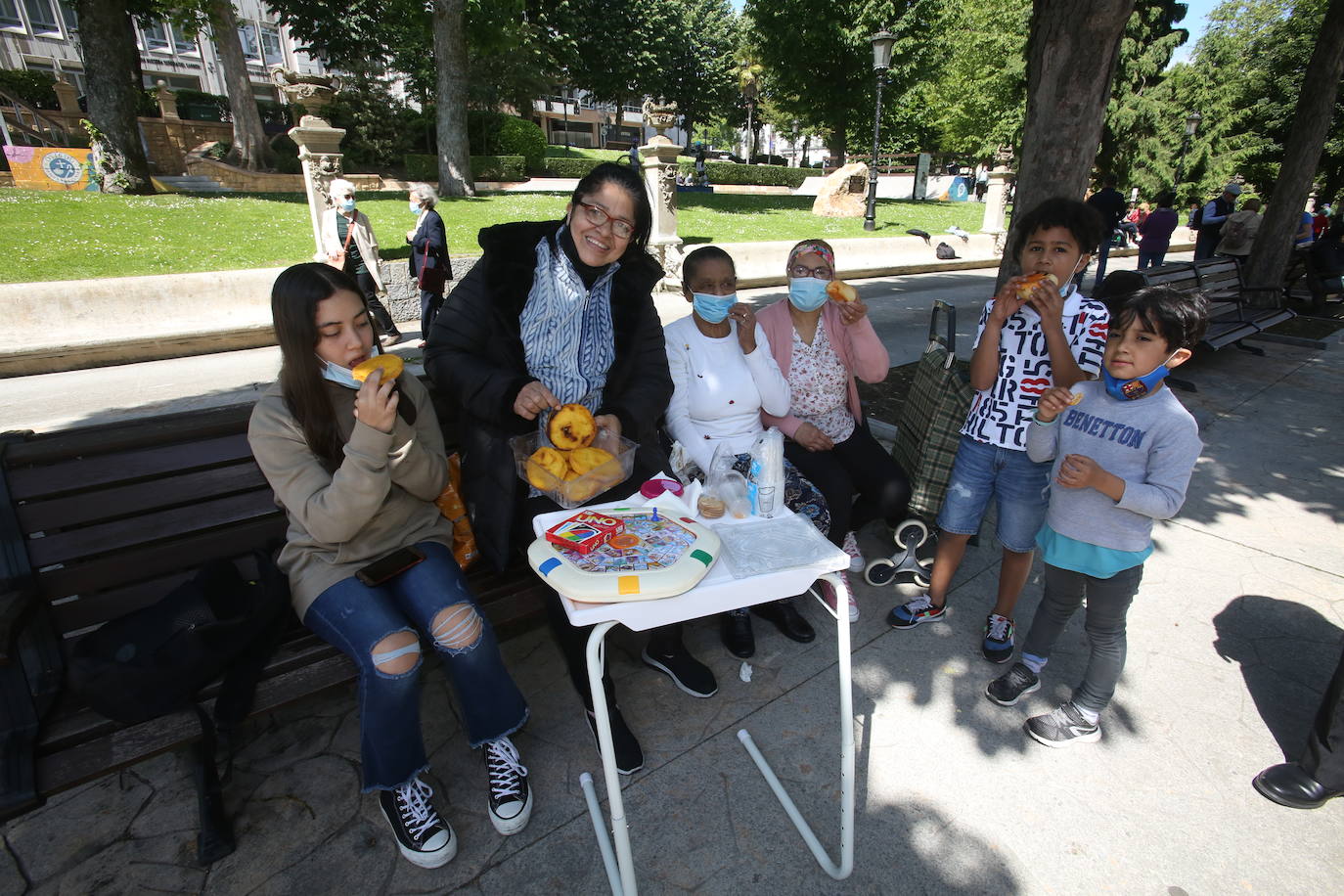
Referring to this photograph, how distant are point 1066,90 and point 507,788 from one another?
4801 millimetres

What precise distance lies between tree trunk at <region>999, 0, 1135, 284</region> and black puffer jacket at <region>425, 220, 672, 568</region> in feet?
8.07

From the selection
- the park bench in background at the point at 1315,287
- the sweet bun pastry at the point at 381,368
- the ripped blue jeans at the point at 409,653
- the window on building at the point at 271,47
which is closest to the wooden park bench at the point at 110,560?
the ripped blue jeans at the point at 409,653

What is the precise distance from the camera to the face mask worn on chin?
1.95m

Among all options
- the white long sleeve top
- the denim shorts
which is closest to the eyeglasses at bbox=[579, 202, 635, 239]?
the white long sleeve top

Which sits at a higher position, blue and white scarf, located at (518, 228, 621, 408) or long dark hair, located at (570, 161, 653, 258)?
long dark hair, located at (570, 161, 653, 258)

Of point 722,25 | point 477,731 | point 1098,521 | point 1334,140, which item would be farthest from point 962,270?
point 722,25

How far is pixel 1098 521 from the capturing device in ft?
6.95

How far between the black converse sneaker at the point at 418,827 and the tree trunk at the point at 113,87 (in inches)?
686

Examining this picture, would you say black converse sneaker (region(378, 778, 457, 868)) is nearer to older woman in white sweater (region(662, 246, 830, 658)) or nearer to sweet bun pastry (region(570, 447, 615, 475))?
sweet bun pastry (region(570, 447, 615, 475))

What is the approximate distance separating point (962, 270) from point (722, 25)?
116ft

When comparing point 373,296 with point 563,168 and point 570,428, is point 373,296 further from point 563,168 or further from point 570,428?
point 563,168

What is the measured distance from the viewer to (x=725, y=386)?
9.50 ft

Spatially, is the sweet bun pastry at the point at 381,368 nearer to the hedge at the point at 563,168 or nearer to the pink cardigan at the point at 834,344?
the pink cardigan at the point at 834,344

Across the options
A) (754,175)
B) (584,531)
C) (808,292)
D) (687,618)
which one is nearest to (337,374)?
(584,531)
